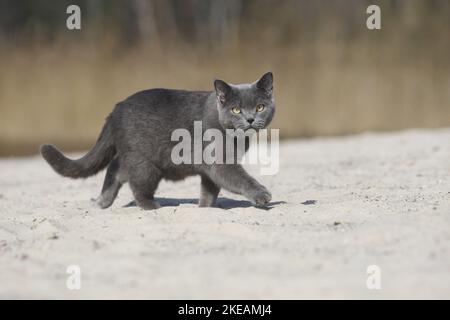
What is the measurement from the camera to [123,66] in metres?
10.6

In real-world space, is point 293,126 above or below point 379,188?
above

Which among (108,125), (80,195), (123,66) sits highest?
→ (123,66)

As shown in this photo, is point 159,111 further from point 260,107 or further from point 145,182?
point 260,107

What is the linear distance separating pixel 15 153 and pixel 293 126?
11.9 feet

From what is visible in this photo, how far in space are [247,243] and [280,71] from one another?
7.00 meters

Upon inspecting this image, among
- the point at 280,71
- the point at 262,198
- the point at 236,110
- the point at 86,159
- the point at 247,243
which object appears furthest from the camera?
the point at 280,71

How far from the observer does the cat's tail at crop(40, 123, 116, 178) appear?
4.92 m

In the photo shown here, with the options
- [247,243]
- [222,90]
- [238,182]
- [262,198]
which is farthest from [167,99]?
[247,243]

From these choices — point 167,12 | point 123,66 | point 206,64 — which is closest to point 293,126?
point 206,64

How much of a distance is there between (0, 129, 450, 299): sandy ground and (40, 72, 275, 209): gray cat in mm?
219

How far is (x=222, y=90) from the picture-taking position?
459 cm

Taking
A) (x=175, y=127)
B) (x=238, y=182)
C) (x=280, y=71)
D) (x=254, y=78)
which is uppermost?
(x=280, y=71)

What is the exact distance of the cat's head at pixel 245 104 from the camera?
14.9 feet
